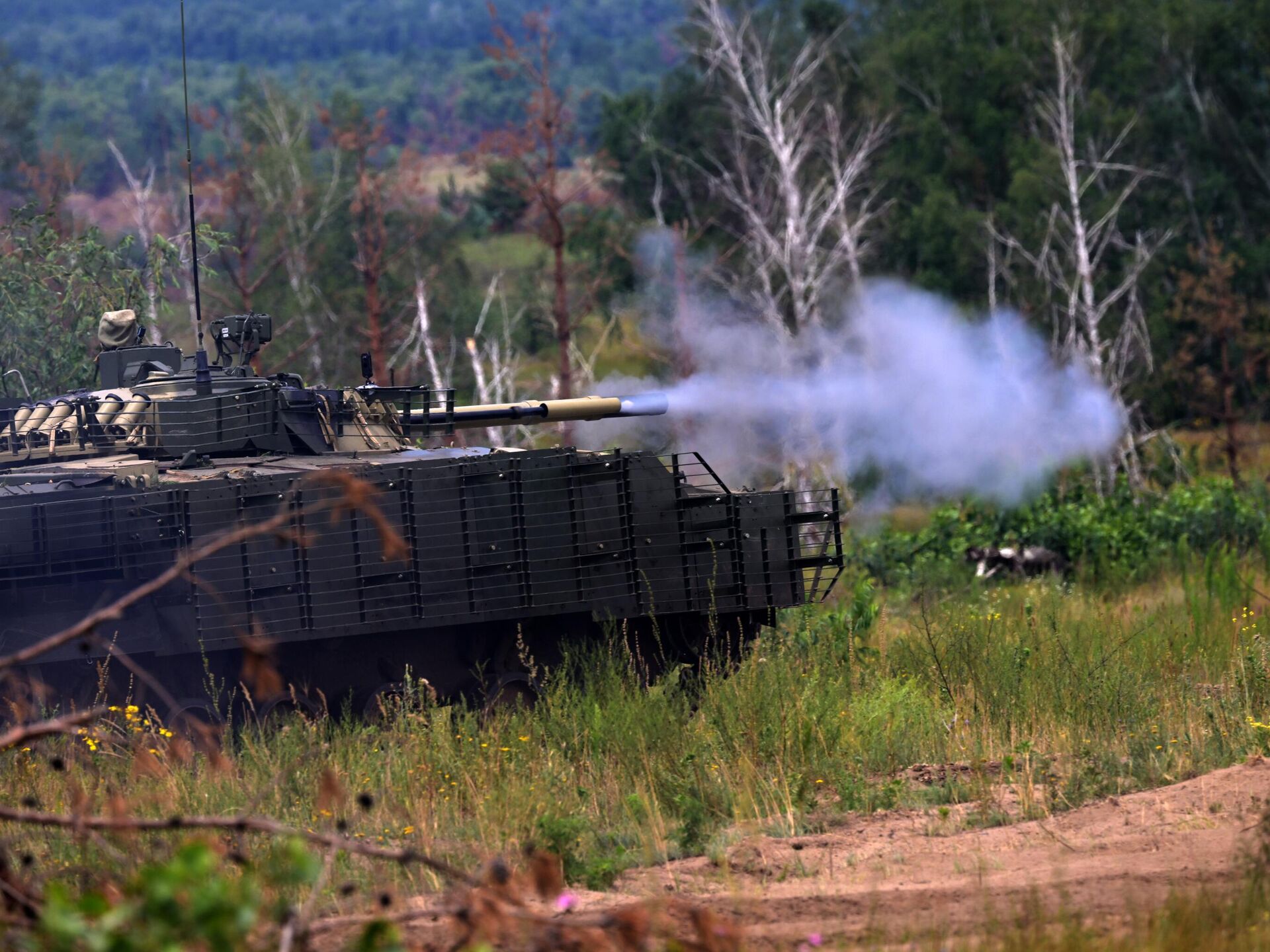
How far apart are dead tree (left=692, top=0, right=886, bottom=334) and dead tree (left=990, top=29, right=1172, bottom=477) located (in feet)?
9.28

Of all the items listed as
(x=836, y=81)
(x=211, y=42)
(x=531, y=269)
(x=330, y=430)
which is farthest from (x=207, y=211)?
(x=211, y=42)

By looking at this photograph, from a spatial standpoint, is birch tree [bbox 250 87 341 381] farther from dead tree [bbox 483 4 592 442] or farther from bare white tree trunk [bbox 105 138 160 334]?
dead tree [bbox 483 4 592 442]

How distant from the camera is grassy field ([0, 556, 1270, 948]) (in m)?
7.47

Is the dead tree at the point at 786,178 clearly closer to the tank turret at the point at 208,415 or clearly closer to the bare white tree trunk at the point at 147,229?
the bare white tree trunk at the point at 147,229

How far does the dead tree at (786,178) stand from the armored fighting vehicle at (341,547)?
11.0m

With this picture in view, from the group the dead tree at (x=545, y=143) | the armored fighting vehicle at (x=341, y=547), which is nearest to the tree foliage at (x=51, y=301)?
the dead tree at (x=545, y=143)

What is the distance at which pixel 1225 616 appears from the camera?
12500 millimetres

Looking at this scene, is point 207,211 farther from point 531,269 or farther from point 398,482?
point 398,482

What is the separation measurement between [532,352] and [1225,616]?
2427cm

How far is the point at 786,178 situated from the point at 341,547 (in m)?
13.5

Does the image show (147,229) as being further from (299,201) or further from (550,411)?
(550,411)

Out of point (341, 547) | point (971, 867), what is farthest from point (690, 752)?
point (341, 547)

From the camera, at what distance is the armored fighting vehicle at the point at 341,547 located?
30.0 feet

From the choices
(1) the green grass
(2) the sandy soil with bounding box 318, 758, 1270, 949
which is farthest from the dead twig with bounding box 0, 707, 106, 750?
(1) the green grass
